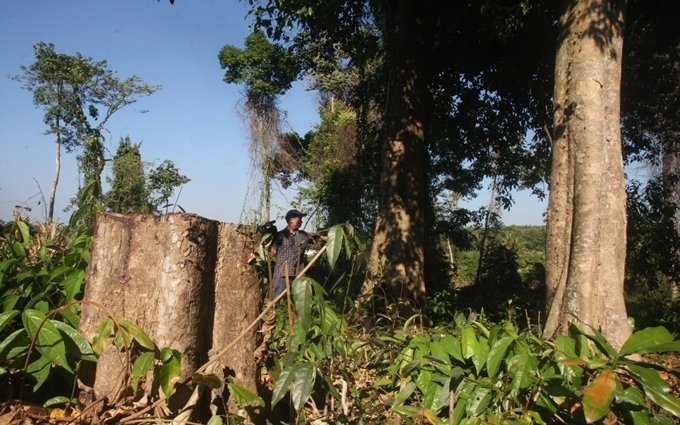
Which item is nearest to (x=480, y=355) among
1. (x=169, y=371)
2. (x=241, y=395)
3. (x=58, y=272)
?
(x=241, y=395)

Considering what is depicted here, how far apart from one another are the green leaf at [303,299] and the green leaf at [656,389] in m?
1.31

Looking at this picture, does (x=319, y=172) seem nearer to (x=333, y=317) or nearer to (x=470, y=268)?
(x=470, y=268)

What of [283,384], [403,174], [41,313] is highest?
[403,174]

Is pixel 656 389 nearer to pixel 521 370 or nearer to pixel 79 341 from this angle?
pixel 521 370

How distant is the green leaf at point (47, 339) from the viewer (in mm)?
2104

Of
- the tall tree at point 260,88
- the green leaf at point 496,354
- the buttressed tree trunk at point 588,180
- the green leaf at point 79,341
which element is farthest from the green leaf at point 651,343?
the tall tree at point 260,88

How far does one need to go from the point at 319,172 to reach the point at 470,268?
6418mm

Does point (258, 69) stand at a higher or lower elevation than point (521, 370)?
higher

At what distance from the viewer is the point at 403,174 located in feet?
21.0

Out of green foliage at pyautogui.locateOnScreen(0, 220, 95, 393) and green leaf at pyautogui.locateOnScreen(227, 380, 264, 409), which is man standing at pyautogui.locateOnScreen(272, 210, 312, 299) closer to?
green foliage at pyautogui.locateOnScreen(0, 220, 95, 393)

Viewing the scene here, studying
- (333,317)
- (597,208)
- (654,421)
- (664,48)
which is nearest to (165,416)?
(333,317)

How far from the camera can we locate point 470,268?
17.5 metres

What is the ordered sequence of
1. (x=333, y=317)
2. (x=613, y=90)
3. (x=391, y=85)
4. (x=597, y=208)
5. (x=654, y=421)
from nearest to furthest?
(x=654, y=421)
(x=333, y=317)
(x=597, y=208)
(x=613, y=90)
(x=391, y=85)

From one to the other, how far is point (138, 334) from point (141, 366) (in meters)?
0.17
